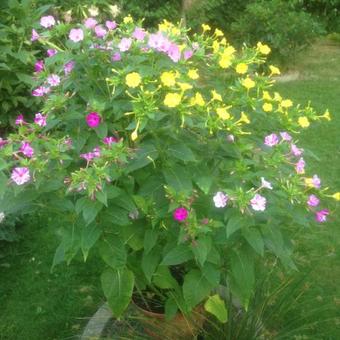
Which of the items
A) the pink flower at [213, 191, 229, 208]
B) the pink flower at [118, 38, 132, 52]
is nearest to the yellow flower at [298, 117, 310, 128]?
the pink flower at [213, 191, 229, 208]

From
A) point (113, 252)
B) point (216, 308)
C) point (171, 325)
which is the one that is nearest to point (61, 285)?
point (171, 325)

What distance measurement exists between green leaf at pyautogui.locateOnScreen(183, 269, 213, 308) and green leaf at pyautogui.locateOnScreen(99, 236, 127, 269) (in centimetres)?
25

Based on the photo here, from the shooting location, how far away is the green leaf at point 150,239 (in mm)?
1974

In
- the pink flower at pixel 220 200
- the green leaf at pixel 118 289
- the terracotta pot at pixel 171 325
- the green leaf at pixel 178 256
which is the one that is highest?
the pink flower at pixel 220 200

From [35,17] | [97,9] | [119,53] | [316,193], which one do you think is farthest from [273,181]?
[97,9]

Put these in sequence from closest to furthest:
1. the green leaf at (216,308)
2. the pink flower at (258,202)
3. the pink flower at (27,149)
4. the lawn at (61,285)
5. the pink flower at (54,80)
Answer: the pink flower at (258,202) → the pink flower at (27,149) → the pink flower at (54,80) → the green leaf at (216,308) → the lawn at (61,285)

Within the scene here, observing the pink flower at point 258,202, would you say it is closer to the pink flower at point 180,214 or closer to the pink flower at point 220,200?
the pink flower at point 220,200

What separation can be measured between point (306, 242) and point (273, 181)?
1.80 metres

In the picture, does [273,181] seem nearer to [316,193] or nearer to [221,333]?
[316,193]

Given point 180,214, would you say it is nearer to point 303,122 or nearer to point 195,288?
point 195,288

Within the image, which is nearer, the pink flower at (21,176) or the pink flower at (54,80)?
the pink flower at (21,176)

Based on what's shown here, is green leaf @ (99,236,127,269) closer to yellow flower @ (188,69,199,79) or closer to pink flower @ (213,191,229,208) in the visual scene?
pink flower @ (213,191,229,208)

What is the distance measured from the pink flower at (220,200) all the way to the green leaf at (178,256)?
219 mm

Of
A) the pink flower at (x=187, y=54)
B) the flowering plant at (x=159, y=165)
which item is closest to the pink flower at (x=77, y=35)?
the flowering plant at (x=159, y=165)
